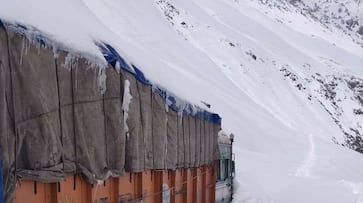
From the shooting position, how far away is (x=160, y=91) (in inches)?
299

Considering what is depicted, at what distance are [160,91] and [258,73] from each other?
35.2 m

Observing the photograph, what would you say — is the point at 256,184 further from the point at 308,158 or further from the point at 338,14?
the point at 338,14

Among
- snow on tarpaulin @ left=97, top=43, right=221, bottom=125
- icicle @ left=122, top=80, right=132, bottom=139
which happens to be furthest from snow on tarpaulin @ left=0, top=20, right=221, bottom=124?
icicle @ left=122, top=80, right=132, bottom=139

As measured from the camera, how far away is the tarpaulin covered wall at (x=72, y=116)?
4414 millimetres

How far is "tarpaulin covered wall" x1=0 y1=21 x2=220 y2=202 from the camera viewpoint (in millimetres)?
4414

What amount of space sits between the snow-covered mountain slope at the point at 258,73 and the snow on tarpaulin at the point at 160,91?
0.58 feet

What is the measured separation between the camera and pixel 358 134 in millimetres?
40781

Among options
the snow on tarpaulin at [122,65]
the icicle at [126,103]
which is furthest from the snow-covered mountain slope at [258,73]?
the icicle at [126,103]

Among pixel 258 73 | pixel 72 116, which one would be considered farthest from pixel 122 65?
pixel 258 73

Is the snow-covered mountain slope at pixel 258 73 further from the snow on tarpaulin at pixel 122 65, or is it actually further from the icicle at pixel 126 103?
the icicle at pixel 126 103

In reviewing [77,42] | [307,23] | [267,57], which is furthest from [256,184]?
[307,23]

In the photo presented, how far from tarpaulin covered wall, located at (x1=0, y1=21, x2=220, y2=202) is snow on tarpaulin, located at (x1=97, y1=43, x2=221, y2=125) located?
0.02m

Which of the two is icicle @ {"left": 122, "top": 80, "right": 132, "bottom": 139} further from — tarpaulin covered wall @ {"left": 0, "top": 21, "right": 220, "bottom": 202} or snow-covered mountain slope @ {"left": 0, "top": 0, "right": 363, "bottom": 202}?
snow-covered mountain slope @ {"left": 0, "top": 0, "right": 363, "bottom": 202}

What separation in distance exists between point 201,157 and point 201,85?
68.3 ft
